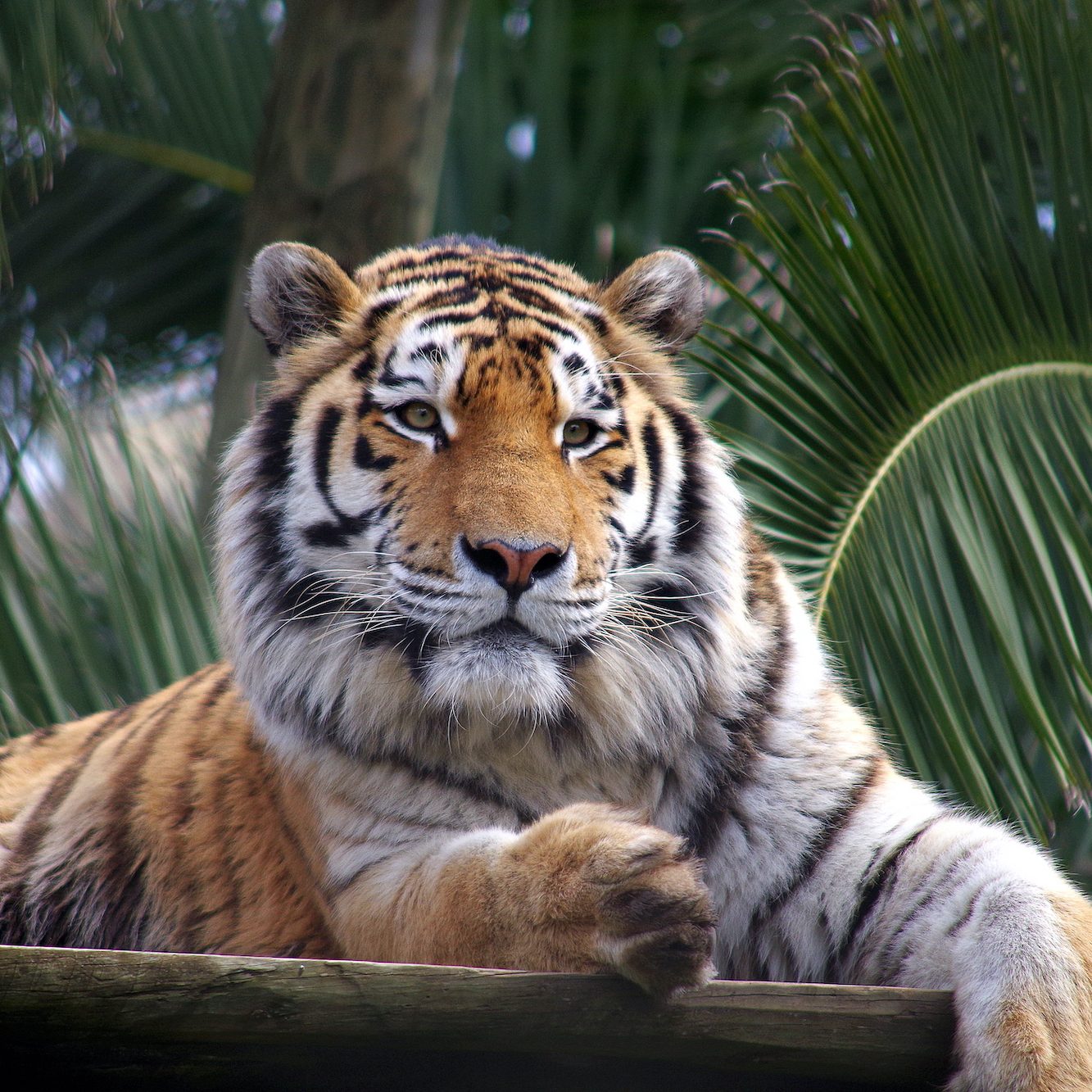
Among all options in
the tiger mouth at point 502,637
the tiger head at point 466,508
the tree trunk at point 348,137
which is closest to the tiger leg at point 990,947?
the tiger head at point 466,508

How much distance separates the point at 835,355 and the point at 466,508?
5.31 ft

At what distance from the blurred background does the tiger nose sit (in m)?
1.19

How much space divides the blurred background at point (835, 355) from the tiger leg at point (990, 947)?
692 millimetres

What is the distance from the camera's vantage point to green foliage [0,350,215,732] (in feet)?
12.4

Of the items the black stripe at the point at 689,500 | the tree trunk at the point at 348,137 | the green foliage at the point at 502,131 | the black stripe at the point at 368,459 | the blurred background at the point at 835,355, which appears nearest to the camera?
the black stripe at the point at 368,459

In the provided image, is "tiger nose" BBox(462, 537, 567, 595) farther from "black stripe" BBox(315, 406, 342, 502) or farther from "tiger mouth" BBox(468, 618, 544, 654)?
"black stripe" BBox(315, 406, 342, 502)

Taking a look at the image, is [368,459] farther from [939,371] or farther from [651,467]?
[939,371]

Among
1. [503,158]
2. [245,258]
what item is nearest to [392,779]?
[245,258]

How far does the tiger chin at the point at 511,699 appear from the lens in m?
2.19

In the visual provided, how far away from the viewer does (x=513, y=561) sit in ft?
7.43

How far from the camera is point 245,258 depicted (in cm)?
475

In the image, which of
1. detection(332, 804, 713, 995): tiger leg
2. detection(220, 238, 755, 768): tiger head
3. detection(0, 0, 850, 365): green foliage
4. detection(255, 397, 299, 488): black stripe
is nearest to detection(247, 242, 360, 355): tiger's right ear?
detection(220, 238, 755, 768): tiger head

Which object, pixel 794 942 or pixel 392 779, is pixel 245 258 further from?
pixel 794 942

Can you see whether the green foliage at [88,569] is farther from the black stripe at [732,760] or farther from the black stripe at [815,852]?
the black stripe at [815,852]
